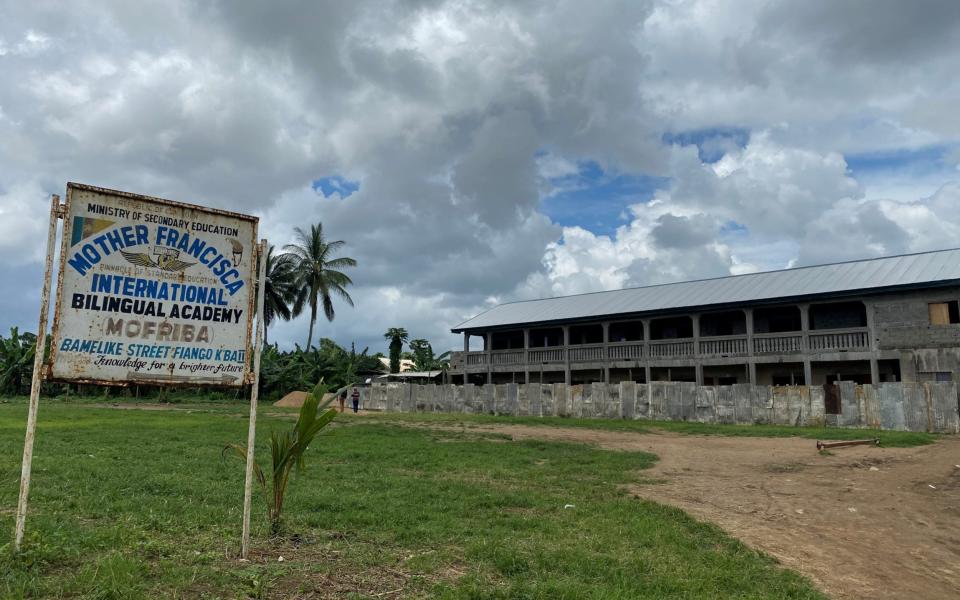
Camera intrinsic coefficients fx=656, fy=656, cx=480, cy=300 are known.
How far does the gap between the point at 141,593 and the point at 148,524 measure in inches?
78.5

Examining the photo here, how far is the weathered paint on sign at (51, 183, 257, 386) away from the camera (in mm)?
5023

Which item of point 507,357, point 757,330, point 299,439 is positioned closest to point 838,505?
point 299,439

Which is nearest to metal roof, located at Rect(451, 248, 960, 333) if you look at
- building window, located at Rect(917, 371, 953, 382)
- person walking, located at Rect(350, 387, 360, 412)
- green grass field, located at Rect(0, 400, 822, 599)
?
Answer: building window, located at Rect(917, 371, 953, 382)

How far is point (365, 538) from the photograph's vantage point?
5.86 metres

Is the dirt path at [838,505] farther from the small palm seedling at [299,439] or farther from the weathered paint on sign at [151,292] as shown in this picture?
the weathered paint on sign at [151,292]

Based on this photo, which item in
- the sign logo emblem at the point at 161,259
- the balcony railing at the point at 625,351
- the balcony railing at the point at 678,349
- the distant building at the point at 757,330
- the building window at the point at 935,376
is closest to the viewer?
the sign logo emblem at the point at 161,259

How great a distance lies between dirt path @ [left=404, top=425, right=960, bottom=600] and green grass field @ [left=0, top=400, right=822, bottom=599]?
58 cm

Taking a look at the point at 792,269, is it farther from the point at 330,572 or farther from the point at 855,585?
the point at 330,572

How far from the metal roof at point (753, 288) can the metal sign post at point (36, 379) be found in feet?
89.9

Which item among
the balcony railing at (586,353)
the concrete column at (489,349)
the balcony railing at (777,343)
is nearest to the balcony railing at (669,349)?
the balcony railing at (586,353)

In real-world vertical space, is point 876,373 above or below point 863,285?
below

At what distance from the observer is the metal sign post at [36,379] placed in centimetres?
452

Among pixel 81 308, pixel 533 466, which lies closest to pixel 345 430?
pixel 533 466

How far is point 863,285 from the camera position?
26047mm
